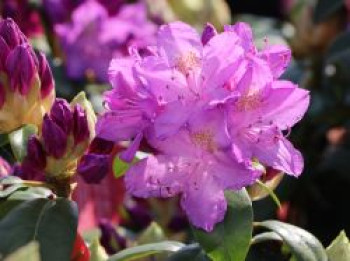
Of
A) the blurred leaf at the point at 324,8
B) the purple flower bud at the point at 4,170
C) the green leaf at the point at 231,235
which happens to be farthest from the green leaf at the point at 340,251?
the blurred leaf at the point at 324,8

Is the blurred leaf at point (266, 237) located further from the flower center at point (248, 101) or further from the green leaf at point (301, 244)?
the flower center at point (248, 101)

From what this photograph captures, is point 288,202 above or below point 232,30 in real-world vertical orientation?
below

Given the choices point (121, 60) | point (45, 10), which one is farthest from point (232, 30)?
point (45, 10)

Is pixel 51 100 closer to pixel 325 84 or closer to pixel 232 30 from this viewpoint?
pixel 232 30

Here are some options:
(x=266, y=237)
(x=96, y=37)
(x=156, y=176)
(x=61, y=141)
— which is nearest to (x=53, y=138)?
(x=61, y=141)

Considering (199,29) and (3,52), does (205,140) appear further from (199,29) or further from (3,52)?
(199,29)

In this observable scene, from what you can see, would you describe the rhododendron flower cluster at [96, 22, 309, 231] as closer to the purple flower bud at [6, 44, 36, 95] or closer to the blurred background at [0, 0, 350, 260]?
the purple flower bud at [6, 44, 36, 95]
